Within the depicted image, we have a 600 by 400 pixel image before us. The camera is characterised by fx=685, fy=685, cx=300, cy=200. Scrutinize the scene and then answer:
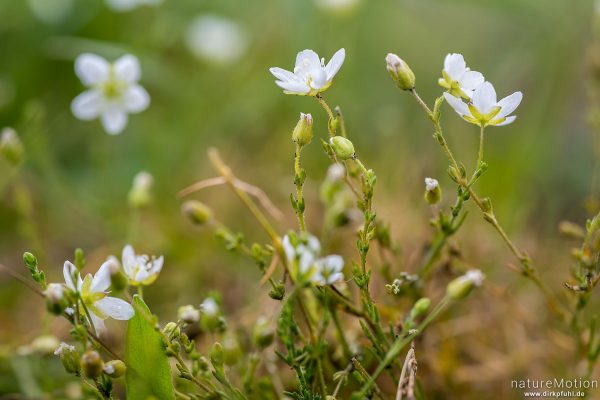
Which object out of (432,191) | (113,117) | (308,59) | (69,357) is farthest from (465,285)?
(113,117)

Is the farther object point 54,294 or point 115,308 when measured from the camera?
point 115,308

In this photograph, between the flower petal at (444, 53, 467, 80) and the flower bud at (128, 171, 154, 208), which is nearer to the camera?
the flower petal at (444, 53, 467, 80)

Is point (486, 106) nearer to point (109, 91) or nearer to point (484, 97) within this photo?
point (484, 97)

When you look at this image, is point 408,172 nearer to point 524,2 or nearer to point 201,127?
point 201,127

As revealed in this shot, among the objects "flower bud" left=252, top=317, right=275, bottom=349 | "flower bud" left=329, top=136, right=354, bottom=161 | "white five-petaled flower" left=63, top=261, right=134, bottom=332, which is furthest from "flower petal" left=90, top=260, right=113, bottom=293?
"flower bud" left=329, top=136, right=354, bottom=161

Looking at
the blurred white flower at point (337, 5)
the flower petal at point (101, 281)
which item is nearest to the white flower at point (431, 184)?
the flower petal at point (101, 281)

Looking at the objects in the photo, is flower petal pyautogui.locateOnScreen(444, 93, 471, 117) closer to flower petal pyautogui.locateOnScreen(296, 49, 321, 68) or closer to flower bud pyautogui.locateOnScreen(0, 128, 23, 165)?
flower petal pyautogui.locateOnScreen(296, 49, 321, 68)

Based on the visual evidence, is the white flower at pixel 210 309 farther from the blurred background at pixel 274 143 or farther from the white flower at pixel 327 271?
the blurred background at pixel 274 143

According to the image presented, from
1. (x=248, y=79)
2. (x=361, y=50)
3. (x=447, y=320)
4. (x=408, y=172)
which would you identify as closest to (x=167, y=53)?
(x=248, y=79)
